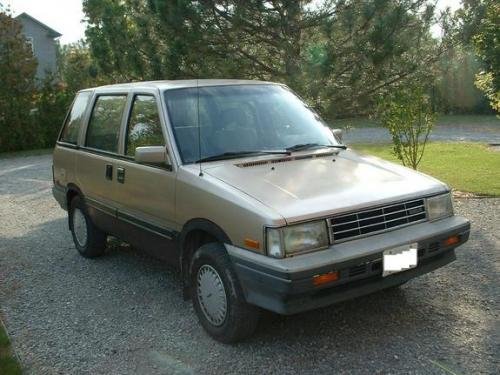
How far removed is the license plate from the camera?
3463 millimetres

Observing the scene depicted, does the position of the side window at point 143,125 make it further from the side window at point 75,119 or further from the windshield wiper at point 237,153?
the side window at point 75,119

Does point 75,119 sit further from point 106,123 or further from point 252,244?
point 252,244

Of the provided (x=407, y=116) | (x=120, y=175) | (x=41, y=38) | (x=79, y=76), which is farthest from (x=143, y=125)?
(x=41, y=38)

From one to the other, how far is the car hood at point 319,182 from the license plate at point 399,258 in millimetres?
325

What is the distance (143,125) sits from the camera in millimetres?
4637

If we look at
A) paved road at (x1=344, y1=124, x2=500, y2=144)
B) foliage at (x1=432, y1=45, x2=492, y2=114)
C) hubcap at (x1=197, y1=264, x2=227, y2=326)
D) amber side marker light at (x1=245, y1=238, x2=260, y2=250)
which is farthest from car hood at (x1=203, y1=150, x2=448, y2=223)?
foliage at (x1=432, y1=45, x2=492, y2=114)

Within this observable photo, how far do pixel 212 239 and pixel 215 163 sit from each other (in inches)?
22.3

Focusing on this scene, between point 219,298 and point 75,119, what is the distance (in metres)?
3.23

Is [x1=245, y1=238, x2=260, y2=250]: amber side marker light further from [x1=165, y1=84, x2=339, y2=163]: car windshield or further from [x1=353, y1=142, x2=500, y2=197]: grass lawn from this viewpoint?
[x1=353, y1=142, x2=500, y2=197]: grass lawn

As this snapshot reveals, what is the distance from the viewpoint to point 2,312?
4.67 metres

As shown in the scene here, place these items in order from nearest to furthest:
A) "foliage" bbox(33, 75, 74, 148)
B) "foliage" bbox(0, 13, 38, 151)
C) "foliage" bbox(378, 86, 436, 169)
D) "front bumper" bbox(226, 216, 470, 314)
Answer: "front bumper" bbox(226, 216, 470, 314), "foliage" bbox(378, 86, 436, 169), "foliage" bbox(0, 13, 38, 151), "foliage" bbox(33, 75, 74, 148)

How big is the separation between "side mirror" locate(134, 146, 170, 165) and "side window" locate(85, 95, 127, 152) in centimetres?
97

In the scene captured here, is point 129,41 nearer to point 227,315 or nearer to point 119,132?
point 119,132

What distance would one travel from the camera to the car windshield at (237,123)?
4227 mm
